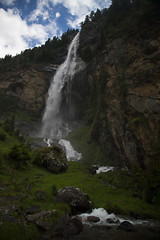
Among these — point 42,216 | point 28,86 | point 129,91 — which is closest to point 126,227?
point 42,216

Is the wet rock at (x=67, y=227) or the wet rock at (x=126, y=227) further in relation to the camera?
Result: the wet rock at (x=126, y=227)

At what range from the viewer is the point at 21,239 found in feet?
23.8

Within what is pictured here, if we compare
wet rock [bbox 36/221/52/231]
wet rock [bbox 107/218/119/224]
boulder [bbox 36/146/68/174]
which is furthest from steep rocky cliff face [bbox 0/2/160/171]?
boulder [bbox 36/146/68/174]

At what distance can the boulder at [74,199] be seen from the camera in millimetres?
12344

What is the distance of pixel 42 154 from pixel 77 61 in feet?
198

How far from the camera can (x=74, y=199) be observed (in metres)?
12.5

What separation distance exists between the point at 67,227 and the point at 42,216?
1.57 m

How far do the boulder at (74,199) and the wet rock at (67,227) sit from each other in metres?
2.16

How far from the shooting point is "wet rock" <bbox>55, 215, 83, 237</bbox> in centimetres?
870

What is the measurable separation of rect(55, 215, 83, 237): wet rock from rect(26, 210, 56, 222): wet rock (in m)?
0.64

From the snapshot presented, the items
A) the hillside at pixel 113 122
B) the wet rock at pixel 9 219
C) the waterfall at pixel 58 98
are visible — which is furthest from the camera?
the waterfall at pixel 58 98

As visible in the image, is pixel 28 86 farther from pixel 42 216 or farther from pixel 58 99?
pixel 42 216

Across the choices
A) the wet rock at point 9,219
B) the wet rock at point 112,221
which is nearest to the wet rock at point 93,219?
the wet rock at point 112,221

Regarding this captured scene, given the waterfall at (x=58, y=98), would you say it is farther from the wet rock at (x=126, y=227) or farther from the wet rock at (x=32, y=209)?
the wet rock at (x=126, y=227)
